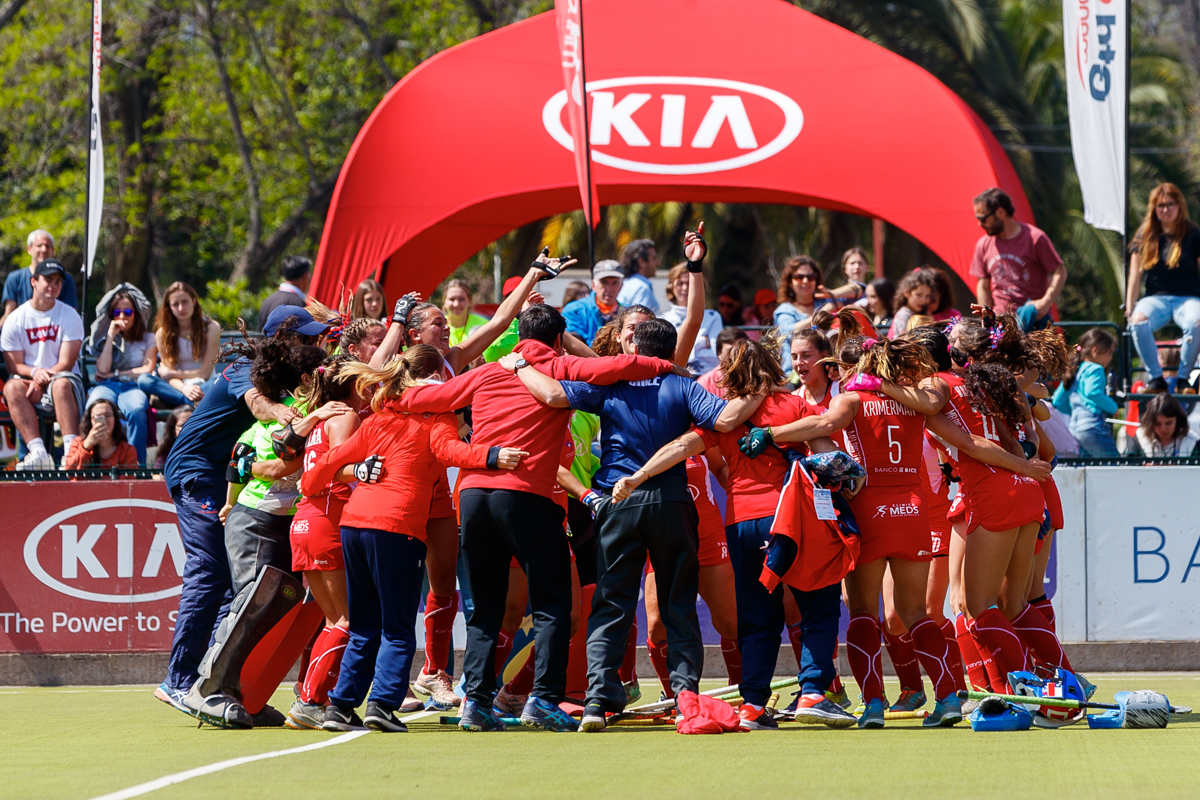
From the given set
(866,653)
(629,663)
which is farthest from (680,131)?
(866,653)

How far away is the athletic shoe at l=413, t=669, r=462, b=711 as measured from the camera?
25.5 feet

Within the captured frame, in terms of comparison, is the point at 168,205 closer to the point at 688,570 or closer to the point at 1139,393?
the point at 1139,393

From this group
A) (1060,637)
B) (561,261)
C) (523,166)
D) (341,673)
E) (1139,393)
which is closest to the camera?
(341,673)

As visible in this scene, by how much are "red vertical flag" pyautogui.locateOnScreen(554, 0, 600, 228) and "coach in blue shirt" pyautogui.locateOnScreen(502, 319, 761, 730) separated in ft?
14.2

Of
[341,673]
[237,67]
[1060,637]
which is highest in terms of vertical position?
[237,67]

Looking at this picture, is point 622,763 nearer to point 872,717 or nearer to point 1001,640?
point 872,717

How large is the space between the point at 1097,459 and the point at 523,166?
610cm

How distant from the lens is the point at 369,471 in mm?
6750

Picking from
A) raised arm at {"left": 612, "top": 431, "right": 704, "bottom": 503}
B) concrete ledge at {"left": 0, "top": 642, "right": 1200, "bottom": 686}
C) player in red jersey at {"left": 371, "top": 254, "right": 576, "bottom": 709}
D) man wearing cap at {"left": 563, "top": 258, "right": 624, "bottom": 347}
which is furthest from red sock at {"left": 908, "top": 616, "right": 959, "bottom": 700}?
man wearing cap at {"left": 563, "top": 258, "right": 624, "bottom": 347}

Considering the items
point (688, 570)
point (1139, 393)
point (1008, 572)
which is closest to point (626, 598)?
point (688, 570)

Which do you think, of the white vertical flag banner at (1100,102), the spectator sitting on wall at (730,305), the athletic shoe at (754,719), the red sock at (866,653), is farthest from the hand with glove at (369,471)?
the white vertical flag banner at (1100,102)

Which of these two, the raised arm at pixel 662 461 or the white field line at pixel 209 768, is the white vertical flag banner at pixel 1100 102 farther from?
the white field line at pixel 209 768

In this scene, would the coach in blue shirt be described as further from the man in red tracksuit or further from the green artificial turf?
the green artificial turf

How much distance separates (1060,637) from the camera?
9.92 m
